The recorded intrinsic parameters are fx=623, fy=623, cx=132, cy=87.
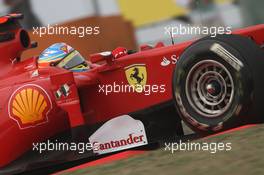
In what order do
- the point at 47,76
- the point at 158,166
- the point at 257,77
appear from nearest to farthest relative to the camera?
the point at 158,166
the point at 257,77
the point at 47,76

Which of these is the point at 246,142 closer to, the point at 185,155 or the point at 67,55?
the point at 185,155

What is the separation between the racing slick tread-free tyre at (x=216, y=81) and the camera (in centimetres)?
471

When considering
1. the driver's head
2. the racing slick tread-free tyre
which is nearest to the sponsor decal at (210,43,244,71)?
the racing slick tread-free tyre

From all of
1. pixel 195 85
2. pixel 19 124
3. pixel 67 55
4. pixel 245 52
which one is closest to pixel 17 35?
pixel 67 55

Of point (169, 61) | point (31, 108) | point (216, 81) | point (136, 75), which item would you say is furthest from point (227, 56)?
point (31, 108)

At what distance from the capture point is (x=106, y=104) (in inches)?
221

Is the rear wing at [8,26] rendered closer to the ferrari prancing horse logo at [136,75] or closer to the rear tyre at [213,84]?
the ferrari prancing horse logo at [136,75]

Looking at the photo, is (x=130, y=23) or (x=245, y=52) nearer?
(x=245, y=52)

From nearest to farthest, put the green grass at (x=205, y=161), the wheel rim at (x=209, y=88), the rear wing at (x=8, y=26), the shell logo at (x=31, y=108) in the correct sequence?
1. the green grass at (x=205, y=161)
2. the wheel rim at (x=209, y=88)
3. the shell logo at (x=31, y=108)
4. the rear wing at (x=8, y=26)

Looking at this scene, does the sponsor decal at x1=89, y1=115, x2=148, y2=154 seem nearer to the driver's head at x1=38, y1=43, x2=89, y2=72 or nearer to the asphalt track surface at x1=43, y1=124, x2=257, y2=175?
the asphalt track surface at x1=43, y1=124, x2=257, y2=175

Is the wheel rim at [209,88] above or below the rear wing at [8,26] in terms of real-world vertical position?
below

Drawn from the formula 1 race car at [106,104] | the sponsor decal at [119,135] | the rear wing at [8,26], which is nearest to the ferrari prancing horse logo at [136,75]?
the formula 1 race car at [106,104]

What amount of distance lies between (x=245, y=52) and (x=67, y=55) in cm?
200

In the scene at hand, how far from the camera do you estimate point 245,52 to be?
15.5ft
